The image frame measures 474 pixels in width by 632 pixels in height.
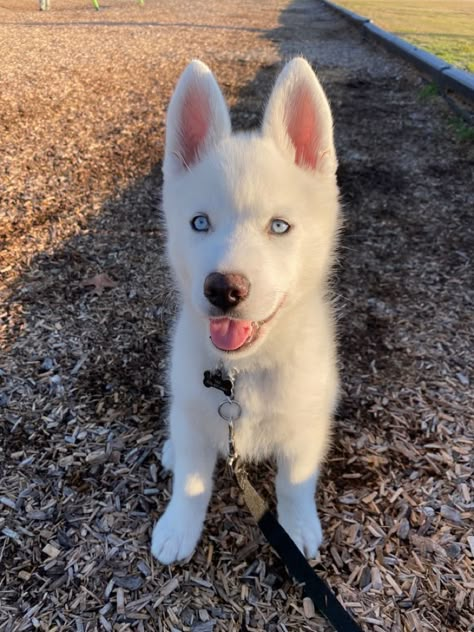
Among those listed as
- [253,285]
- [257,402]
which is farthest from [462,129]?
[253,285]

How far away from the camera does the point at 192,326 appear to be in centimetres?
201

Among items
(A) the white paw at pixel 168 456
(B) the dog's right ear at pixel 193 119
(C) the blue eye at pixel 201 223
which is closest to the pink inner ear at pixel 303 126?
(B) the dog's right ear at pixel 193 119

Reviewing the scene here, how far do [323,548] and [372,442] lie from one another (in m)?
0.61

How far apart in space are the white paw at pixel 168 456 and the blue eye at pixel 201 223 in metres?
1.05

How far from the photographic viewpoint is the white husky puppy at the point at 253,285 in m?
1.69

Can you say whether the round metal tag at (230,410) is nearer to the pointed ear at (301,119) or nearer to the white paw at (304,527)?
the white paw at (304,527)

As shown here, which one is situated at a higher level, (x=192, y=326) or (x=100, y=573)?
(x=192, y=326)

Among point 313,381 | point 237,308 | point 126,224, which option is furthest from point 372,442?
point 126,224

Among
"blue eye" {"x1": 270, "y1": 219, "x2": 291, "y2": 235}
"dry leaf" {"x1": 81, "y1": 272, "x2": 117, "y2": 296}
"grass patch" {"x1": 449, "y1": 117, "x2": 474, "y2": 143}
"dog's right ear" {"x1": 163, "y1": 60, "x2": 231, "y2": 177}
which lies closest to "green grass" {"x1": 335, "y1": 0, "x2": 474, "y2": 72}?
"grass patch" {"x1": 449, "y1": 117, "x2": 474, "y2": 143}

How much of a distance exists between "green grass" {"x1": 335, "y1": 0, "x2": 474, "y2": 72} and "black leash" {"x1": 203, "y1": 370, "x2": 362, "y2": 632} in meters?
Answer: 8.21

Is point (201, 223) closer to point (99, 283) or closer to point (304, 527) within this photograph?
point (304, 527)

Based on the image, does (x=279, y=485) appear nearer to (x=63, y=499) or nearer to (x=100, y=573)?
(x=100, y=573)

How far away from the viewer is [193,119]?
1.96 m

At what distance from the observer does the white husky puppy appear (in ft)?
5.56
